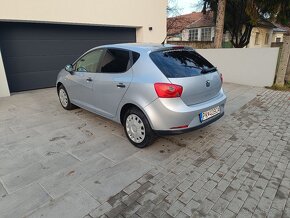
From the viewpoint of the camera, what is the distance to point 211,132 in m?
4.04

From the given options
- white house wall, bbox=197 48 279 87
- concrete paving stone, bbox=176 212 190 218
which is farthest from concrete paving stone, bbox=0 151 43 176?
white house wall, bbox=197 48 279 87

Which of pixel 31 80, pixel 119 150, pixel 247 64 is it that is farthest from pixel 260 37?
pixel 119 150

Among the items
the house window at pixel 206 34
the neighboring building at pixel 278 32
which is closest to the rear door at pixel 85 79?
the house window at pixel 206 34

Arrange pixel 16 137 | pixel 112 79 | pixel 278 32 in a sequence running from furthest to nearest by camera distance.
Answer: pixel 278 32 → pixel 16 137 → pixel 112 79

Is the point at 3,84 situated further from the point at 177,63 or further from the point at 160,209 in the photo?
the point at 160,209

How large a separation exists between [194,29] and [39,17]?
77.6ft

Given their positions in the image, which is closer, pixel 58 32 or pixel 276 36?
pixel 58 32

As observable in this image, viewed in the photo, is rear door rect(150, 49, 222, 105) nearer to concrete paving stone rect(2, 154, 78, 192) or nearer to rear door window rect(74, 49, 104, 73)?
rear door window rect(74, 49, 104, 73)

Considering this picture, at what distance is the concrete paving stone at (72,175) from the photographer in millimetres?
2549

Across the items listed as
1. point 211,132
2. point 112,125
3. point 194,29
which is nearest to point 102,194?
point 112,125

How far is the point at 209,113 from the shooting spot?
3316 millimetres

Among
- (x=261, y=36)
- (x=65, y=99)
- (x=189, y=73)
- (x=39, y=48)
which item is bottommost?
(x=65, y=99)

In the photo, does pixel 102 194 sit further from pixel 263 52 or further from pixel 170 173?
pixel 263 52

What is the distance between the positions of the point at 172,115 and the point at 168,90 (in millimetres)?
345
